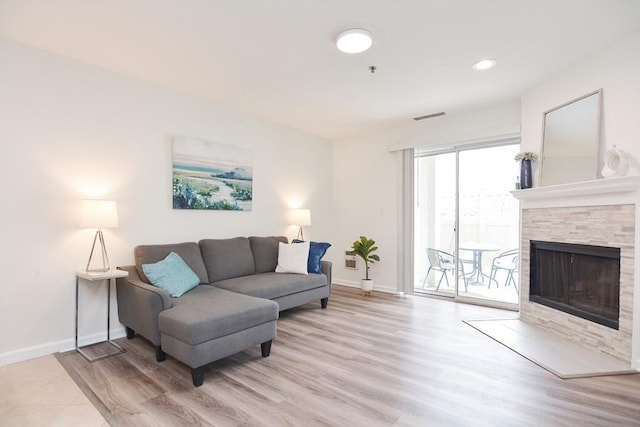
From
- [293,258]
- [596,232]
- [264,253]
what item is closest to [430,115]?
[596,232]

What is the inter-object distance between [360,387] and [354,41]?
2.60m

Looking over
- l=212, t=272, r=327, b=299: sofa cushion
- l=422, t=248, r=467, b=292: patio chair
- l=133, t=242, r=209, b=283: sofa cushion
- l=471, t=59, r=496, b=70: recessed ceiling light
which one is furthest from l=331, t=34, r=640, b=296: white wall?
l=133, t=242, r=209, b=283: sofa cushion

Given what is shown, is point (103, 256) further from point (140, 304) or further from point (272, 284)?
point (272, 284)

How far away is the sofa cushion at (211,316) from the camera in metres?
2.28

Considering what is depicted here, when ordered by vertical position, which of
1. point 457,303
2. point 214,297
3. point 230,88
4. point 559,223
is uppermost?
point 230,88

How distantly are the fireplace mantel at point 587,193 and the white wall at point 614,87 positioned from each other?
0.19 meters

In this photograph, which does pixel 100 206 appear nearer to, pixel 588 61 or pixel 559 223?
pixel 559 223

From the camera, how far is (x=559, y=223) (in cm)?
329

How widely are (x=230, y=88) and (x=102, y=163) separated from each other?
1.50 metres

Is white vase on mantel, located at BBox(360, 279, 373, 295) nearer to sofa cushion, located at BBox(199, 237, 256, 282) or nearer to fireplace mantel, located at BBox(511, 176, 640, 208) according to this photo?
sofa cushion, located at BBox(199, 237, 256, 282)

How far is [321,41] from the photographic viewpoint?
2635 mm

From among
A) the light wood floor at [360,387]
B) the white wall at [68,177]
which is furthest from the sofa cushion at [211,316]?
the white wall at [68,177]

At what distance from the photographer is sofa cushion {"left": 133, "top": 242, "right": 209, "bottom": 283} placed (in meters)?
3.13

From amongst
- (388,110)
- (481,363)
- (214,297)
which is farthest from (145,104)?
(481,363)
